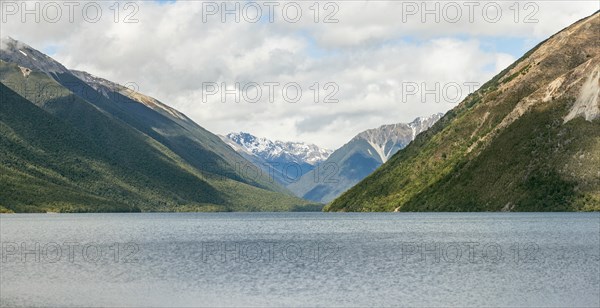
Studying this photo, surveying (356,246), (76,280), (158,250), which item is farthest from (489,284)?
(158,250)

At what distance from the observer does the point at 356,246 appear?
441 feet

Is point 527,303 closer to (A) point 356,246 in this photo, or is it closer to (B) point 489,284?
(B) point 489,284

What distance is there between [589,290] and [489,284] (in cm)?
1043
